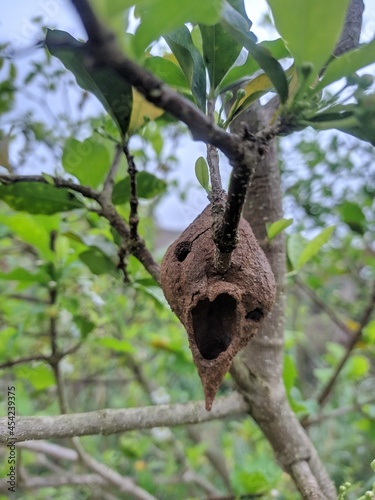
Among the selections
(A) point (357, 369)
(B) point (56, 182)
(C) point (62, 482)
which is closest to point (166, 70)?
(B) point (56, 182)

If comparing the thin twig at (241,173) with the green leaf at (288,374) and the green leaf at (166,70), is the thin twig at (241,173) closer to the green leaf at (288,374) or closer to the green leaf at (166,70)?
the green leaf at (166,70)

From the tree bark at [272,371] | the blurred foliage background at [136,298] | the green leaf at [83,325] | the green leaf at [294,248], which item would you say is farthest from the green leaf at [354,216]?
the green leaf at [83,325]

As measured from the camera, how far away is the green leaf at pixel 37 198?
0.52m

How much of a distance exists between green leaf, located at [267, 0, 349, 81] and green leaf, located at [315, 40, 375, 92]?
0.06ft

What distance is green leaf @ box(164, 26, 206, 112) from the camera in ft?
1.21

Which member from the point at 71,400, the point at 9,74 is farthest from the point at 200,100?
the point at 71,400

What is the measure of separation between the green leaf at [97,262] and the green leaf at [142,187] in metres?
0.08

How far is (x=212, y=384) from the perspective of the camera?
12.7 inches

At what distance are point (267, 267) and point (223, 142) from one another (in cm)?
15

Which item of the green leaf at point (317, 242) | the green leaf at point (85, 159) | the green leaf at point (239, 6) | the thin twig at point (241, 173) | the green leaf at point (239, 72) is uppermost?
the green leaf at point (85, 159)

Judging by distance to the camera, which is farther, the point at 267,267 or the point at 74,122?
the point at 74,122

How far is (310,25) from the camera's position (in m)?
0.27

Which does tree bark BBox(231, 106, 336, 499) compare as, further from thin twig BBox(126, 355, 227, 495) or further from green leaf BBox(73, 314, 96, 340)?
thin twig BBox(126, 355, 227, 495)

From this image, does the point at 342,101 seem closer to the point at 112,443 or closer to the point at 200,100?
the point at 200,100
